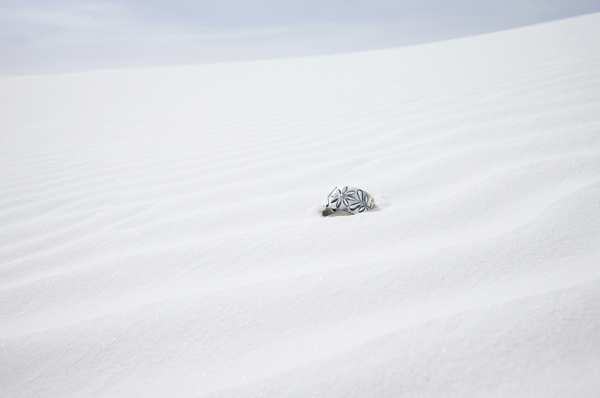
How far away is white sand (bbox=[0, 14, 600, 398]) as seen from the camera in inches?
30.6

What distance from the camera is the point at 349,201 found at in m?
1.41

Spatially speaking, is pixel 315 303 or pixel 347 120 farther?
pixel 347 120

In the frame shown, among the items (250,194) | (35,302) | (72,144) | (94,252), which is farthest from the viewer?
(72,144)

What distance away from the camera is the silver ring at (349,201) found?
1.40 meters

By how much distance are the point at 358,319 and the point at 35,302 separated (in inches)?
38.9

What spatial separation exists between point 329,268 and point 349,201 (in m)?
0.38

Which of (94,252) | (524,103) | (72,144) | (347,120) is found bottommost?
(94,252)

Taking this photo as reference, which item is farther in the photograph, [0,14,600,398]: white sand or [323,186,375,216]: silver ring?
[323,186,375,216]: silver ring

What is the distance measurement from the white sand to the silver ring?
58mm

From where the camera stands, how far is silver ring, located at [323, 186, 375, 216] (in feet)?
4.59

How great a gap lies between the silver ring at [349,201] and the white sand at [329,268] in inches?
2.3

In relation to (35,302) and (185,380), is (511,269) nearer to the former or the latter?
(185,380)

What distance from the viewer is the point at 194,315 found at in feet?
3.27

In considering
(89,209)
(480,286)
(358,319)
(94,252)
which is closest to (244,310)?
(358,319)
